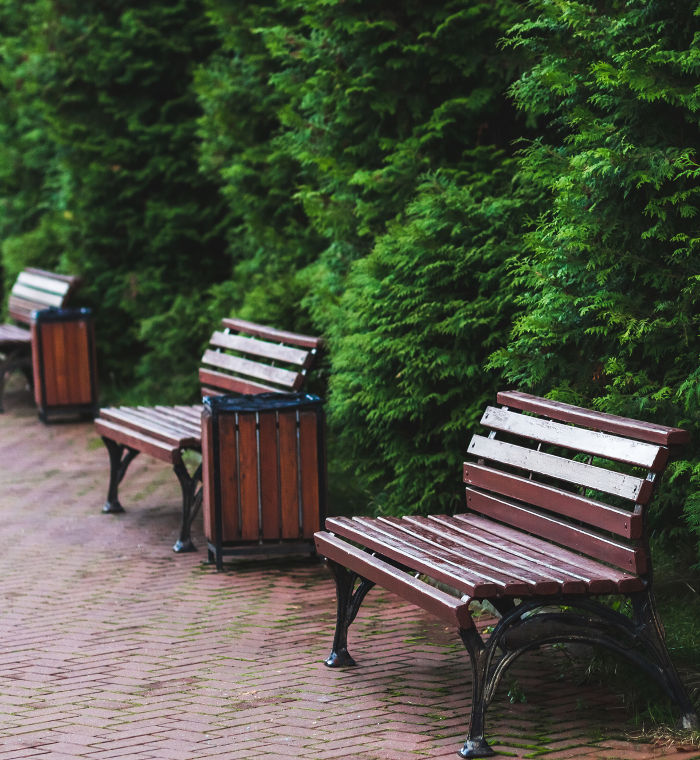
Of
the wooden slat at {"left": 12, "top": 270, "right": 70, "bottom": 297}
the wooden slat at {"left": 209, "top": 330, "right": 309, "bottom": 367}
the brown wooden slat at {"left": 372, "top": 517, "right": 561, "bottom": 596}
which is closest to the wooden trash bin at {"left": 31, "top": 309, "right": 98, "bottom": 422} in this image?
the wooden slat at {"left": 12, "top": 270, "right": 70, "bottom": 297}

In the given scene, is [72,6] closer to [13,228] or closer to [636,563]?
[13,228]

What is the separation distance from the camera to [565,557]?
4.50 m

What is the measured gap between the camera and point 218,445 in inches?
255

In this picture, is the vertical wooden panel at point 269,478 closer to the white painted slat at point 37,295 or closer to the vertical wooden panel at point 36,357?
the vertical wooden panel at point 36,357

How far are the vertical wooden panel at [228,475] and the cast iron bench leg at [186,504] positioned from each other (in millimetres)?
509

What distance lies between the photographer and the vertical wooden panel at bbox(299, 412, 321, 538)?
6.56 meters

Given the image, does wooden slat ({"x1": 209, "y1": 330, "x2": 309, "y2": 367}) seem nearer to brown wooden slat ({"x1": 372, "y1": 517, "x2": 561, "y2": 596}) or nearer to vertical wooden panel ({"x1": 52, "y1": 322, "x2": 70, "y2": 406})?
brown wooden slat ({"x1": 372, "y1": 517, "x2": 561, "y2": 596})

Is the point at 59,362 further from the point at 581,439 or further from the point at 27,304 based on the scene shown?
the point at 581,439

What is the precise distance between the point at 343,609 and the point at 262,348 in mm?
2841

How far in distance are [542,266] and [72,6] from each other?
7.81 metres

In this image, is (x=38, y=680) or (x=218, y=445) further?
(x=218, y=445)

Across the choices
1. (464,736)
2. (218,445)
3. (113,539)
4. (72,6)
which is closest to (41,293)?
(72,6)

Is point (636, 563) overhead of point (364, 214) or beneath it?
beneath

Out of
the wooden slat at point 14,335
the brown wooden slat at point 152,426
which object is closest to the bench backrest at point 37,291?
the wooden slat at point 14,335
